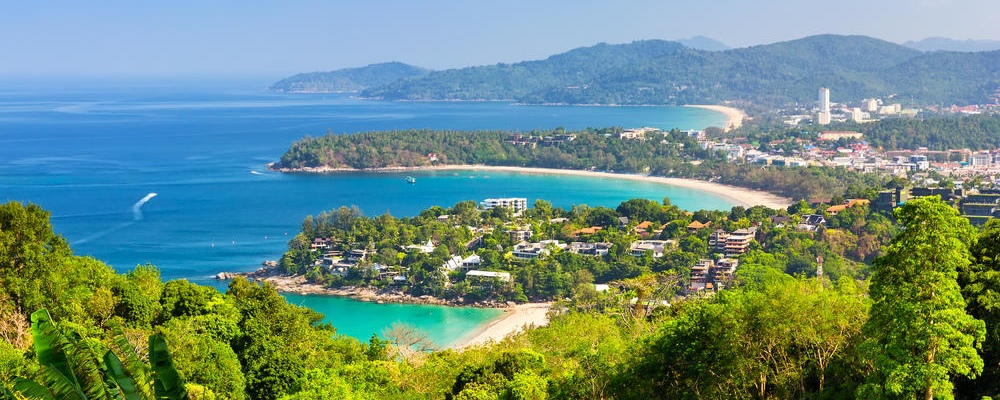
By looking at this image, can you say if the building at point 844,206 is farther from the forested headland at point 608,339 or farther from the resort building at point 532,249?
the forested headland at point 608,339

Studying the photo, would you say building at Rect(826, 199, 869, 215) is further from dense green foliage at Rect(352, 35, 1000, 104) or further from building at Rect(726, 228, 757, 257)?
dense green foliage at Rect(352, 35, 1000, 104)

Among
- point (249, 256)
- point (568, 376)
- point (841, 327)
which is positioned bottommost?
point (249, 256)

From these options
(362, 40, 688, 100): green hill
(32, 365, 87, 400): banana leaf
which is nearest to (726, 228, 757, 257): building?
(32, 365, 87, 400): banana leaf

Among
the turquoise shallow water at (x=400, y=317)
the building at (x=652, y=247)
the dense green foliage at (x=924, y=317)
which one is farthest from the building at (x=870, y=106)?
the dense green foliage at (x=924, y=317)

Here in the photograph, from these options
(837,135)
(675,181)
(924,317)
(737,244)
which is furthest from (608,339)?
(837,135)

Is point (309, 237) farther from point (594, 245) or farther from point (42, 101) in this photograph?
point (42, 101)

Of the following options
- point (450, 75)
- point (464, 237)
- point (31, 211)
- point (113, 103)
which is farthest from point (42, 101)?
point (31, 211)
